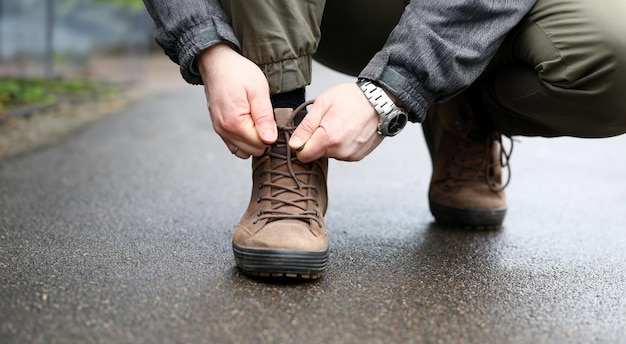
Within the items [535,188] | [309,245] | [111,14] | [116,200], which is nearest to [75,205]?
[116,200]

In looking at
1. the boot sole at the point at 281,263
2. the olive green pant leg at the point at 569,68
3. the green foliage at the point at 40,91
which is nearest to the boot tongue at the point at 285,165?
the boot sole at the point at 281,263

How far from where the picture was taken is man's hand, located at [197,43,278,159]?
1.25 m

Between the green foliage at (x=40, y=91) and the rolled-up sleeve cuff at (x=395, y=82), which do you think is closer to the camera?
the rolled-up sleeve cuff at (x=395, y=82)

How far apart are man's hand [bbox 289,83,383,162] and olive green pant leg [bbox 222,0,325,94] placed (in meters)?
0.10

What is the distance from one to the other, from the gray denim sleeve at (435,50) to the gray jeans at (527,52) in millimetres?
130

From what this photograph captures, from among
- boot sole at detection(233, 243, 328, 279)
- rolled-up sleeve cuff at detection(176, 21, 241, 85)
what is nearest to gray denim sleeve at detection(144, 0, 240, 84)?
rolled-up sleeve cuff at detection(176, 21, 241, 85)

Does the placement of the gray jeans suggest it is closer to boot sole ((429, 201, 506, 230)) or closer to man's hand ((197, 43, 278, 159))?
man's hand ((197, 43, 278, 159))

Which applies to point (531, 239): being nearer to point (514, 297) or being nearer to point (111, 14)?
point (514, 297)

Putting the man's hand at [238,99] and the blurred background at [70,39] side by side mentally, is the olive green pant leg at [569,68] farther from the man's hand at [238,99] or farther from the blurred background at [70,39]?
the blurred background at [70,39]

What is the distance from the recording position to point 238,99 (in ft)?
4.10

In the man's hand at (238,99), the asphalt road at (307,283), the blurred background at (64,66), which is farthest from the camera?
the blurred background at (64,66)

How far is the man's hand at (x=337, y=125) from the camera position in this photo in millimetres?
1274

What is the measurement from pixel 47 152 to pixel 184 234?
1.55m

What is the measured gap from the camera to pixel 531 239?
5.85ft
